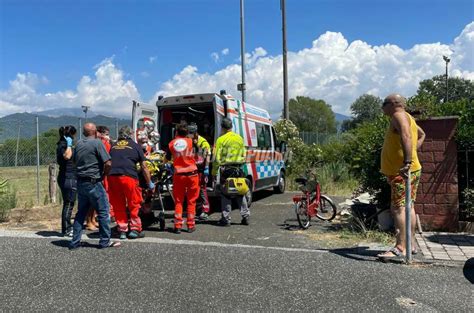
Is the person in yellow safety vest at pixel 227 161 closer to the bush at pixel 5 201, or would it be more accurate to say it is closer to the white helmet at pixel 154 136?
the white helmet at pixel 154 136

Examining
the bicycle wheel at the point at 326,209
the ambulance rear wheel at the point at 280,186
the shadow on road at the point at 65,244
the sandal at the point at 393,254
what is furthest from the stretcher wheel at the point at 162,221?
the ambulance rear wheel at the point at 280,186

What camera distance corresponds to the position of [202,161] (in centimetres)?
768

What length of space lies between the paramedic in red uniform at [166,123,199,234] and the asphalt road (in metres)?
0.79

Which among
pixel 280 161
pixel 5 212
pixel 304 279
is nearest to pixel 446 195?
pixel 304 279

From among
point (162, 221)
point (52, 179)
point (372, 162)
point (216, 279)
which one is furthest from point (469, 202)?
point (52, 179)

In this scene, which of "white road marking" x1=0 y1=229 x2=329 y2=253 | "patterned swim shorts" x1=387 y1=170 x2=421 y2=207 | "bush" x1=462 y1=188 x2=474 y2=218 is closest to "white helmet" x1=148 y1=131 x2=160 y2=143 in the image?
"white road marking" x1=0 y1=229 x2=329 y2=253

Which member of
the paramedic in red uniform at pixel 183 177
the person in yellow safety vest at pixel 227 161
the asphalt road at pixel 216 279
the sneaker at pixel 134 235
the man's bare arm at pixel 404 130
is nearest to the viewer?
the asphalt road at pixel 216 279

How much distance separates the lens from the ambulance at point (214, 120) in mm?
8883

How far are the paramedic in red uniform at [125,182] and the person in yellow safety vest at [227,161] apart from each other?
5.09 ft

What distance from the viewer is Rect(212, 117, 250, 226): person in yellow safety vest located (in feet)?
25.2

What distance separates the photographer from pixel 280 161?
12.8 m

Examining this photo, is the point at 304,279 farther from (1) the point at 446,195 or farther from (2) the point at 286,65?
(2) the point at 286,65

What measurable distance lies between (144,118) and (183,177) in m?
2.96

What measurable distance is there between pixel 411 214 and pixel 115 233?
437cm
